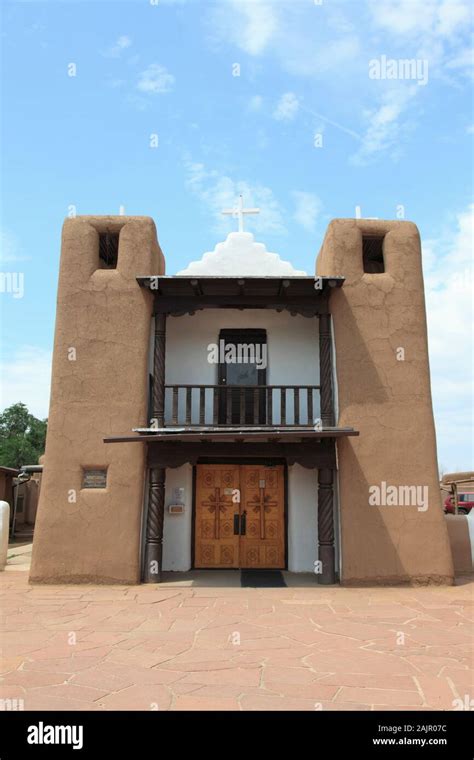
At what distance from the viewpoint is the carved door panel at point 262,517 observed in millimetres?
12594

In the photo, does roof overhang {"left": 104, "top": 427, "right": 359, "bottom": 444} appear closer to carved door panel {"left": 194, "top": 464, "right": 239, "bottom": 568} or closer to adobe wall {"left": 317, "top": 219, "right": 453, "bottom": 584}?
adobe wall {"left": 317, "top": 219, "right": 453, "bottom": 584}

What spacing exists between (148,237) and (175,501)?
5.83 m

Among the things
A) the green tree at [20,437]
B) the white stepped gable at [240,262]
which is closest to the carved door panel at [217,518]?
the white stepped gable at [240,262]

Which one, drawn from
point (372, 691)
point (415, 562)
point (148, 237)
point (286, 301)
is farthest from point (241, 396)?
point (372, 691)

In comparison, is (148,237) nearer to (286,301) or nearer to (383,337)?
(286,301)

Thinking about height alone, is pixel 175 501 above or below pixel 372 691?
above

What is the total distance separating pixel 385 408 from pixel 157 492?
4985 mm

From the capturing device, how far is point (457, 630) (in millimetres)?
7977

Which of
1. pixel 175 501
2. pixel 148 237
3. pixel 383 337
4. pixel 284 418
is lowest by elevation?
pixel 175 501

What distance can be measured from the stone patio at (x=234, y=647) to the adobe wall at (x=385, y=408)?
2.46ft

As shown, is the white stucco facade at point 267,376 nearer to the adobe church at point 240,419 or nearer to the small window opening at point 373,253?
the adobe church at point 240,419

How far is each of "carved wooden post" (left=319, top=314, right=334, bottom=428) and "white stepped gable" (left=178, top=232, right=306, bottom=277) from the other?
2285 mm

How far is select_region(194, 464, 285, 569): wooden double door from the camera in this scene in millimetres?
12594
